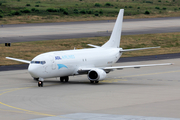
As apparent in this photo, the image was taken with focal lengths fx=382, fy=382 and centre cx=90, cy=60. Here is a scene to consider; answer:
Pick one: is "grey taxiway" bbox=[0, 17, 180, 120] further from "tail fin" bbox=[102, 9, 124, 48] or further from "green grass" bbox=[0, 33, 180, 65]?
"green grass" bbox=[0, 33, 180, 65]

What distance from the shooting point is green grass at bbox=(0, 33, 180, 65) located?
229 ft

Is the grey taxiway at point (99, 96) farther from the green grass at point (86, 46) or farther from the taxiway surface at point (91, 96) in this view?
the green grass at point (86, 46)

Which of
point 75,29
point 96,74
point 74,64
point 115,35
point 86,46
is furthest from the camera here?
point 75,29

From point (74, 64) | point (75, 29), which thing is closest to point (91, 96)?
point (74, 64)

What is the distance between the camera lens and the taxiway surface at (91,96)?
28750mm

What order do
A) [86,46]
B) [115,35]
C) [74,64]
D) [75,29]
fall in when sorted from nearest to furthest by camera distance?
[74,64]
[115,35]
[86,46]
[75,29]

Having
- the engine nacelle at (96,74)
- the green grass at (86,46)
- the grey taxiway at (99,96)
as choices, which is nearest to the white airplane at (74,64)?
the engine nacelle at (96,74)

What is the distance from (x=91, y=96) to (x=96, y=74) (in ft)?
26.8

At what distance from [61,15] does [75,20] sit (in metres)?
10.3

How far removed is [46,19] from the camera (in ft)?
407

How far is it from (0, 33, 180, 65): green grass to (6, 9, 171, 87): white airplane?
1940 cm

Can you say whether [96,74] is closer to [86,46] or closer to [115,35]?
[115,35]

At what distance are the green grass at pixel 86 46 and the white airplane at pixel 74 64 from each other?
19404 mm

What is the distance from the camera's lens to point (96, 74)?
1745 inches
